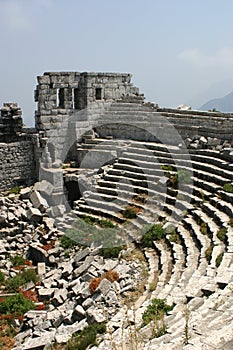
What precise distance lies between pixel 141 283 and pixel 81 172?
8.98 metres

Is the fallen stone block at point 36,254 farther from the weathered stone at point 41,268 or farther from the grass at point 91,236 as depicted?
the grass at point 91,236

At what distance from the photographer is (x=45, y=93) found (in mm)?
21250

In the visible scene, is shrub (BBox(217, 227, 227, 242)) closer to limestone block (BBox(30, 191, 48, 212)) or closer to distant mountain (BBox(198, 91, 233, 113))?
limestone block (BBox(30, 191, 48, 212))

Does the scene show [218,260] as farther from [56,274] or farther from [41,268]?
[41,268]

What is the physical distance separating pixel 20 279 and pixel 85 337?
572 cm

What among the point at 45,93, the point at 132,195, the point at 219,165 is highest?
the point at 45,93

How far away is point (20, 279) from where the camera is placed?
14562 mm

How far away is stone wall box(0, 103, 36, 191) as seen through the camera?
2048 cm

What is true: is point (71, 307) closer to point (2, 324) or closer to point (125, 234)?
point (2, 324)

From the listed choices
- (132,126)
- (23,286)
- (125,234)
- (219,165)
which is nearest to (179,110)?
(132,126)

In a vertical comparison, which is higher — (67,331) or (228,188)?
(228,188)

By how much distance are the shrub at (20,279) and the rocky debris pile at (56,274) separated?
0.81 ft

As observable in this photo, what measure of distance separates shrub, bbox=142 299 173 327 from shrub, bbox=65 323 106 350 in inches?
37.4

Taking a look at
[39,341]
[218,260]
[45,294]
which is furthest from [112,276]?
[218,260]
